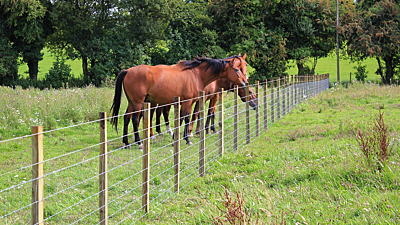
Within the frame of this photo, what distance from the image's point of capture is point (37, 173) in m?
3.14

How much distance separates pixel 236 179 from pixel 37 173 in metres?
3.50

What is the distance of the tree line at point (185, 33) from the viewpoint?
31797 millimetres

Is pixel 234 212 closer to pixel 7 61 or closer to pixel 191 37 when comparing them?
pixel 7 61

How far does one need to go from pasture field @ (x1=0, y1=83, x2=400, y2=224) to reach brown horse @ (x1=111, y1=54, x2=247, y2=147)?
2.99 ft

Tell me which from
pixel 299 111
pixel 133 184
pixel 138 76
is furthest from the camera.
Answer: pixel 299 111

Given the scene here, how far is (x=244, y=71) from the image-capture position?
11.0 meters

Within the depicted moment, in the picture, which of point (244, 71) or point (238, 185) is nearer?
point (238, 185)

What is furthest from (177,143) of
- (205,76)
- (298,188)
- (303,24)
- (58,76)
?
(303,24)

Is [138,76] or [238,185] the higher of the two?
[138,76]

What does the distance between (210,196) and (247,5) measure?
3145 centimetres

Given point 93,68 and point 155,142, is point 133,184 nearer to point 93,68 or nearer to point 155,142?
point 155,142

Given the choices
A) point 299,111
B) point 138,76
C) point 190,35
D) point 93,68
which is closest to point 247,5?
point 190,35

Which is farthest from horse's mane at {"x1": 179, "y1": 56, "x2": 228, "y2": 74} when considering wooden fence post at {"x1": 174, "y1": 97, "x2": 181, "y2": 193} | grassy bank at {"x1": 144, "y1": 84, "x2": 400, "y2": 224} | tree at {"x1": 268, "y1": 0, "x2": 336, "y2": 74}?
tree at {"x1": 268, "y1": 0, "x2": 336, "y2": 74}

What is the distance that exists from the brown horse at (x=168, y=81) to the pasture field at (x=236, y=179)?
35.9 inches
